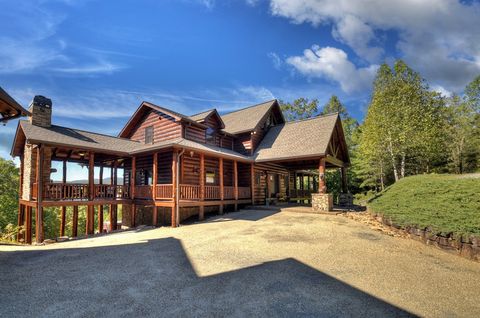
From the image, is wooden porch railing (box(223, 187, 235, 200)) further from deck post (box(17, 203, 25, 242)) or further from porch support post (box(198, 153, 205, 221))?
deck post (box(17, 203, 25, 242))

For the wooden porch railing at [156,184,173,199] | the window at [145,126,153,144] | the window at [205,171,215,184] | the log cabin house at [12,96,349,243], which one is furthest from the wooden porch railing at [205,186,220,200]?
the window at [145,126,153,144]

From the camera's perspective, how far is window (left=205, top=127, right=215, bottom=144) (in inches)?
801

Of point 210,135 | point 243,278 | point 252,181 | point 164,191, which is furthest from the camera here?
point 210,135

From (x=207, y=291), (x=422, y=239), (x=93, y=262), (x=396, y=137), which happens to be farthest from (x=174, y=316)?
(x=396, y=137)

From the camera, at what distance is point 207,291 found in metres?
5.69

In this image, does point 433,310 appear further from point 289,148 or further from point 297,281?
point 289,148

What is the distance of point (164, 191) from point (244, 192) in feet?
21.7

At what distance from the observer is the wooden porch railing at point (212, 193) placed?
16556 millimetres

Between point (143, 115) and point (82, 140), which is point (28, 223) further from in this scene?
point (143, 115)

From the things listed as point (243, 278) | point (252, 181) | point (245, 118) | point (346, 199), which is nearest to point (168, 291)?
point (243, 278)

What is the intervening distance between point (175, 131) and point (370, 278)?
15204mm

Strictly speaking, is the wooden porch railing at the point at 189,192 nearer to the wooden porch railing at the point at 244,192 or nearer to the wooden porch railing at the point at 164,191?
the wooden porch railing at the point at 164,191

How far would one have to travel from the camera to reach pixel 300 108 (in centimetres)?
4603

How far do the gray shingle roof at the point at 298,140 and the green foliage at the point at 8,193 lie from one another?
91.5ft
